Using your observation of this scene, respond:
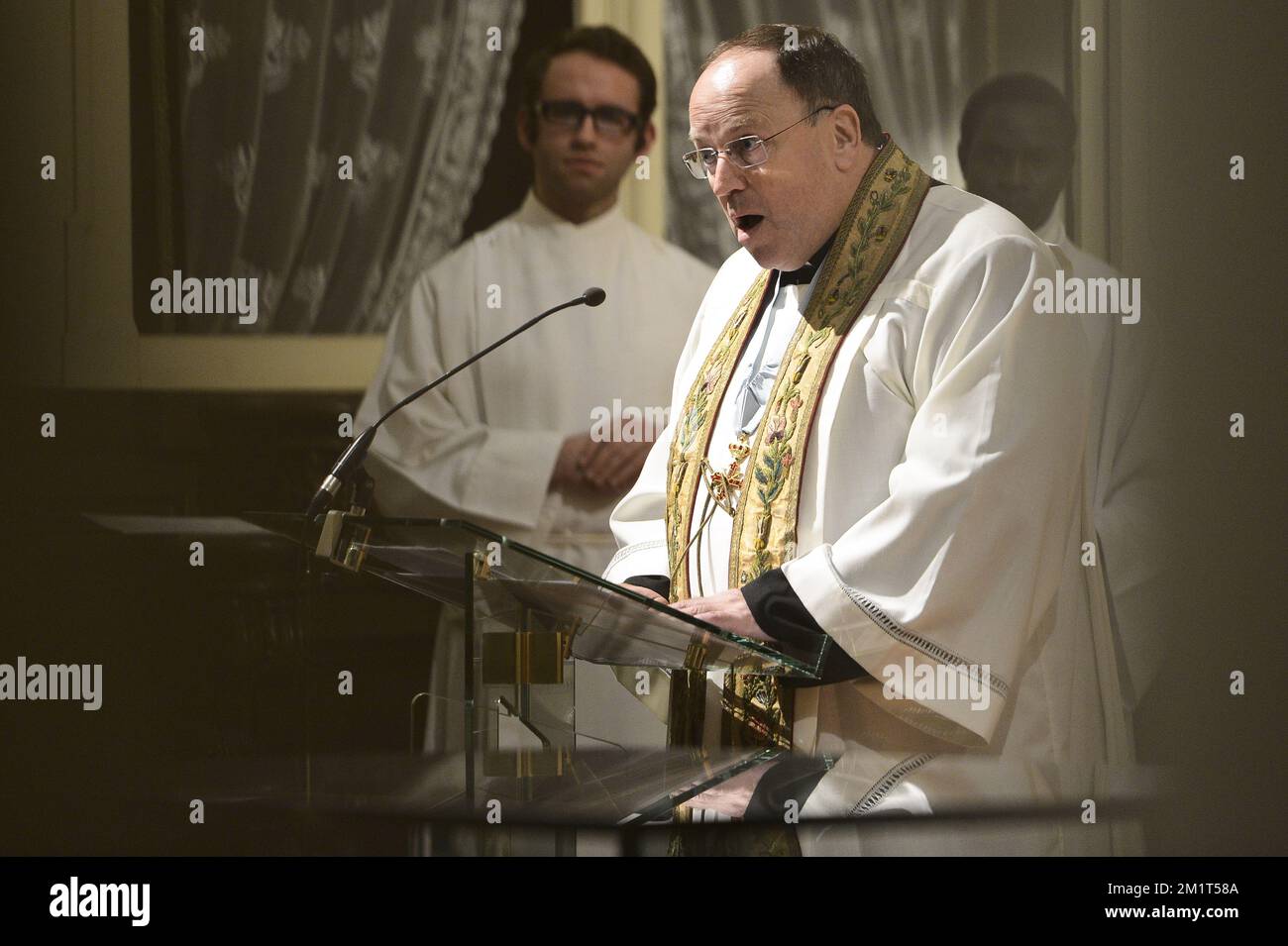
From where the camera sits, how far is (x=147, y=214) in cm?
398

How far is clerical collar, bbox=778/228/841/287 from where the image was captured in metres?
3.05

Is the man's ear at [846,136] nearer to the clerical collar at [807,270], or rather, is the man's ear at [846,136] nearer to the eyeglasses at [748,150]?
the eyeglasses at [748,150]

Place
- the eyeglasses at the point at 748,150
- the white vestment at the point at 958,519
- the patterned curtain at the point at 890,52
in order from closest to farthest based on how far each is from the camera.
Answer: the white vestment at the point at 958,519 → the eyeglasses at the point at 748,150 → the patterned curtain at the point at 890,52

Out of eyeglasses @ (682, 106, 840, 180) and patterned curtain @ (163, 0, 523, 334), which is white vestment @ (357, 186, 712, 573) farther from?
eyeglasses @ (682, 106, 840, 180)

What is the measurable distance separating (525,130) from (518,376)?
2.08 ft

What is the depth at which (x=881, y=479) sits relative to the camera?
289 centimetres

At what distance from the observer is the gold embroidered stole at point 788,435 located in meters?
2.93

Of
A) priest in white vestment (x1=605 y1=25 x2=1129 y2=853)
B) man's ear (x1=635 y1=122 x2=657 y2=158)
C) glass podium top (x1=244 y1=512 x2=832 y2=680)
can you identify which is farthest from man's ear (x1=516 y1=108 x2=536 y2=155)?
glass podium top (x1=244 y1=512 x2=832 y2=680)

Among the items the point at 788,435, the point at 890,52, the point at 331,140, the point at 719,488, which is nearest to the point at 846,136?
the point at 788,435

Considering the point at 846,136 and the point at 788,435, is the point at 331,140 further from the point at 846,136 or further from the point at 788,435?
the point at 788,435

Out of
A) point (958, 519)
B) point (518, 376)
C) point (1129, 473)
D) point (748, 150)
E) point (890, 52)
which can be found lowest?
point (958, 519)

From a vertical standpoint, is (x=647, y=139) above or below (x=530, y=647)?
above

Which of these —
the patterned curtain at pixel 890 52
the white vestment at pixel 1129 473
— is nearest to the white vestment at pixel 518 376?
the patterned curtain at pixel 890 52
